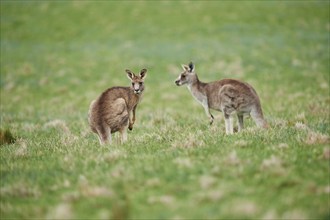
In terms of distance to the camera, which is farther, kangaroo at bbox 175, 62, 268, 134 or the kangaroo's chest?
the kangaroo's chest

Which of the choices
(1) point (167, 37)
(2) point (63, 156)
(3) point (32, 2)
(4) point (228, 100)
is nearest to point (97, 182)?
(2) point (63, 156)

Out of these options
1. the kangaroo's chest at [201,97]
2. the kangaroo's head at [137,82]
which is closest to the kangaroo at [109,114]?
the kangaroo's head at [137,82]

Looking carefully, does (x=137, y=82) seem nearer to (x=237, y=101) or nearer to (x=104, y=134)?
(x=104, y=134)

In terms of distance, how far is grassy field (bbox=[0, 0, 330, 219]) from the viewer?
21.6ft

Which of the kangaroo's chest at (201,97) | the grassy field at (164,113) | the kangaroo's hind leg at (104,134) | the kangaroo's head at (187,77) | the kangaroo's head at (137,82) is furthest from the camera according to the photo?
the kangaroo's head at (187,77)

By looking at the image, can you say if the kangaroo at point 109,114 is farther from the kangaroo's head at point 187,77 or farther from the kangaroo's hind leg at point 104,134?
the kangaroo's head at point 187,77

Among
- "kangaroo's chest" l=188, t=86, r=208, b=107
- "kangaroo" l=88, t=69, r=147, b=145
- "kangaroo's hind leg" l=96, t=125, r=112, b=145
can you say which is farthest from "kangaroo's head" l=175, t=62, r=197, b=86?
"kangaroo's hind leg" l=96, t=125, r=112, b=145

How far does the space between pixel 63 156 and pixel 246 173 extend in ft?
12.5

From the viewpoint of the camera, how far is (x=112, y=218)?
610 centimetres

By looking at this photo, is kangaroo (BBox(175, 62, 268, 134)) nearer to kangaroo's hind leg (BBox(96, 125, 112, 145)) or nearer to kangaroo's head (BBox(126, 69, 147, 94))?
kangaroo's head (BBox(126, 69, 147, 94))

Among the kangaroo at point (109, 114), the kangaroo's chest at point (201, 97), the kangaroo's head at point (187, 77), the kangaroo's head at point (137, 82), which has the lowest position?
the kangaroo at point (109, 114)

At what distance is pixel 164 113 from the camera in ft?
59.0

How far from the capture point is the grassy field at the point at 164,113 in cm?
659

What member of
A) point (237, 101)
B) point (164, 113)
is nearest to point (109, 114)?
point (237, 101)
